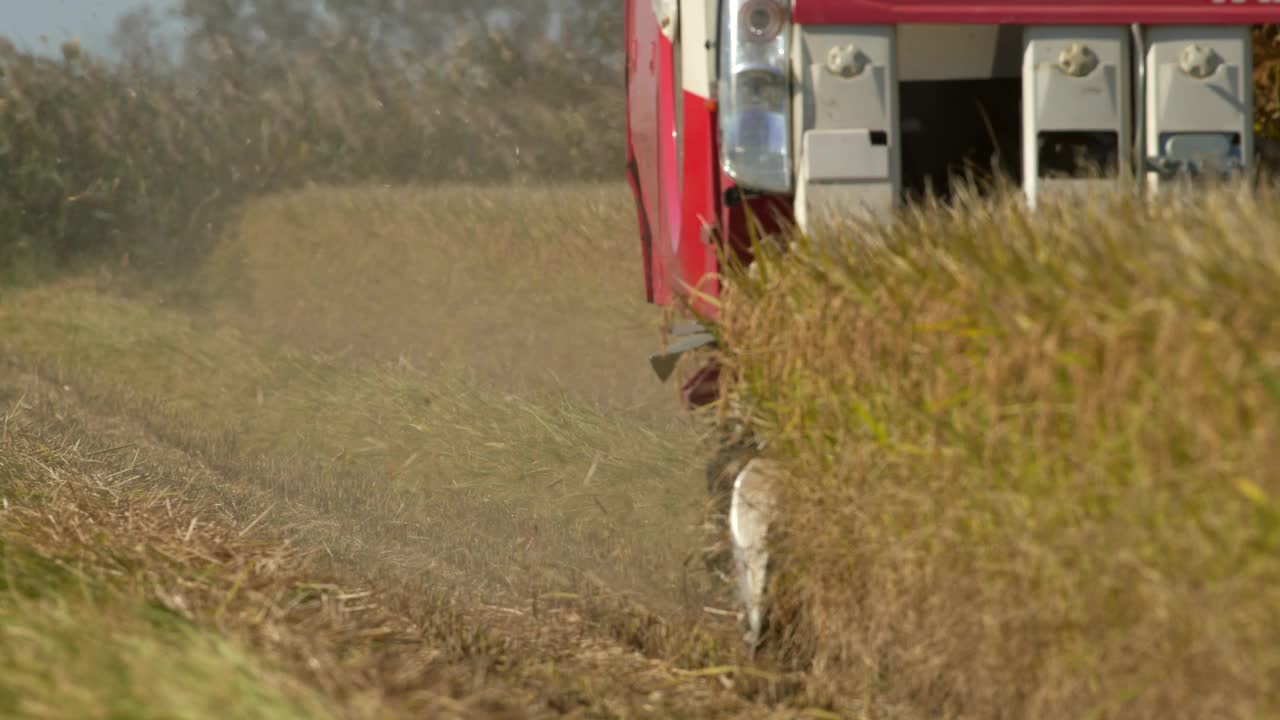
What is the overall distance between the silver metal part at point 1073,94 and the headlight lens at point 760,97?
2.29 feet

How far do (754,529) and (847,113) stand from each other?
4.21 ft

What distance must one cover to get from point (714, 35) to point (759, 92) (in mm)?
257

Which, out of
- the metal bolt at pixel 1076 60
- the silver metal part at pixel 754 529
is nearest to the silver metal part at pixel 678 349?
the silver metal part at pixel 754 529

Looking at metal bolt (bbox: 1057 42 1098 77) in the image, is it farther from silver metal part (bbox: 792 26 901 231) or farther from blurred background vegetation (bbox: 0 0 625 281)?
blurred background vegetation (bbox: 0 0 625 281)

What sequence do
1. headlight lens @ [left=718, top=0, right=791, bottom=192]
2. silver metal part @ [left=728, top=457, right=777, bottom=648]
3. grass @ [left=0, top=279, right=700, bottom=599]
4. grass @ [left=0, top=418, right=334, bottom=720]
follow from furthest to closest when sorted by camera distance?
grass @ [left=0, top=279, right=700, bottom=599] → headlight lens @ [left=718, top=0, right=791, bottom=192] → silver metal part @ [left=728, top=457, right=777, bottom=648] → grass @ [left=0, top=418, right=334, bottom=720]

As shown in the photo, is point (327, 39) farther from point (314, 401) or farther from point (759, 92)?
point (759, 92)

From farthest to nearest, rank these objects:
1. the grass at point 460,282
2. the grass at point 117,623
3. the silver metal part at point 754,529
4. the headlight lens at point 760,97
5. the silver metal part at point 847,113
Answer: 1. the grass at point 460,282
2. the headlight lens at point 760,97
3. the silver metal part at point 847,113
4. the silver metal part at point 754,529
5. the grass at point 117,623

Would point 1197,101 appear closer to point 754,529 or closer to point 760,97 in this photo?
point 760,97

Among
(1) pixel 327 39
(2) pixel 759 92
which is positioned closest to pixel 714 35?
(2) pixel 759 92

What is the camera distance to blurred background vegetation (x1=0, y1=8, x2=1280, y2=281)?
18.5 m

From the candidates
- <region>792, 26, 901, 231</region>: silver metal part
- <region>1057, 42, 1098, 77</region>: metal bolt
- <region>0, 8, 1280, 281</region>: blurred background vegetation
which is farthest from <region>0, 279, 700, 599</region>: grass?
<region>0, 8, 1280, 281</region>: blurred background vegetation

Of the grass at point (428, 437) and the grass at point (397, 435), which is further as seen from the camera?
the grass at point (397, 435)

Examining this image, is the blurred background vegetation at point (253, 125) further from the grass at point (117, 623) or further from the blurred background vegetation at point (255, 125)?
the grass at point (117, 623)

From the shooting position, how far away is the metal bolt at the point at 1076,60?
4949 millimetres
